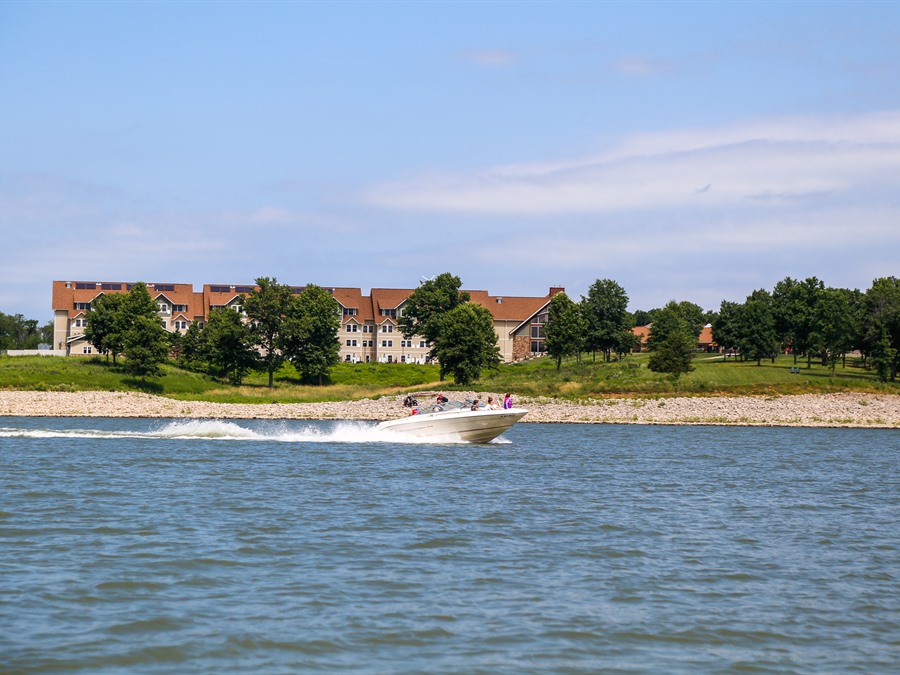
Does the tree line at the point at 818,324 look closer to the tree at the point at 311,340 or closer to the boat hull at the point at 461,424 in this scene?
the tree at the point at 311,340

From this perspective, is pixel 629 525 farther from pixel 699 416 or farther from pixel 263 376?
pixel 263 376

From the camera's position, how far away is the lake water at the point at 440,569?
12562 millimetres

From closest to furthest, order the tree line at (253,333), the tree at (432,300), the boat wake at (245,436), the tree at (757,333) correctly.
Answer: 1. the boat wake at (245,436)
2. the tree line at (253,333)
3. the tree at (757,333)
4. the tree at (432,300)

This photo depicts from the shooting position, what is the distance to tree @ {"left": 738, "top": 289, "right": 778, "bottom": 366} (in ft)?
361

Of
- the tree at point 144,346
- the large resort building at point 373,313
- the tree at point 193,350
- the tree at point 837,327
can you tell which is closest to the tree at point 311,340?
the tree at point 193,350

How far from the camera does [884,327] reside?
289 feet

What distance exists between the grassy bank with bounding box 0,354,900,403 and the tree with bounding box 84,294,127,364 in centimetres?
248

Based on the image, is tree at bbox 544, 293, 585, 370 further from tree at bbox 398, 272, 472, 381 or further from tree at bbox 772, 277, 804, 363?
tree at bbox 772, 277, 804, 363

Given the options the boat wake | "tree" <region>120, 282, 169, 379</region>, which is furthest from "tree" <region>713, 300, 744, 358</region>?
the boat wake

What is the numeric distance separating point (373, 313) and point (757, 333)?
54507mm

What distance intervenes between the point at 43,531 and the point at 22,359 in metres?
86.6

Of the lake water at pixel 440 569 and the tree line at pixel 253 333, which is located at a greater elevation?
the tree line at pixel 253 333

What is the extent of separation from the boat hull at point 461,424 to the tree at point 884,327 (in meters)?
54.7

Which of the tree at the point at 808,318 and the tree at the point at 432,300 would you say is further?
the tree at the point at 432,300
